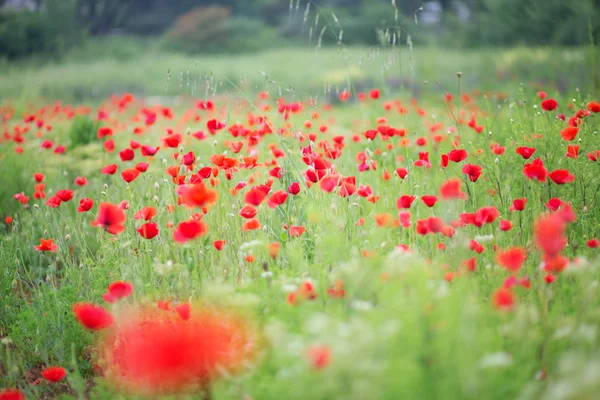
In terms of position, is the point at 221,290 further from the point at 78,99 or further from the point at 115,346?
the point at 78,99

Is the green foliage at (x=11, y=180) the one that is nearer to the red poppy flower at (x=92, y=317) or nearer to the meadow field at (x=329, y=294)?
the meadow field at (x=329, y=294)

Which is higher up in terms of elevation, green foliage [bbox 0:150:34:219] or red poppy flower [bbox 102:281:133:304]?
red poppy flower [bbox 102:281:133:304]

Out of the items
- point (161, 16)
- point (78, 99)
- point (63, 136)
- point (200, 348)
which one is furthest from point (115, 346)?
point (161, 16)

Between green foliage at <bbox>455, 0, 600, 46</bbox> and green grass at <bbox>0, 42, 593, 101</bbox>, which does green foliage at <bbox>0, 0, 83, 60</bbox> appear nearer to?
green grass at <bbox>0, 42, 593, 101</bbox>

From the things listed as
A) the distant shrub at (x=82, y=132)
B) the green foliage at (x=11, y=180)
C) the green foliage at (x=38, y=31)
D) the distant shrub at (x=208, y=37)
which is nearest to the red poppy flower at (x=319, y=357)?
the green foliage at (x=11, y=180)

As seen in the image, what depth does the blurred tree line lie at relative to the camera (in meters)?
14.2

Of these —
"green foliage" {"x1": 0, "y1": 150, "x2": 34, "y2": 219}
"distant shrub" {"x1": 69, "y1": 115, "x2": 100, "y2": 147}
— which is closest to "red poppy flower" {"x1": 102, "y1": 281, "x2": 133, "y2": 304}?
"green foliage" {"x1": 0, "y1": 150, "x2": 34, "y2": 219}

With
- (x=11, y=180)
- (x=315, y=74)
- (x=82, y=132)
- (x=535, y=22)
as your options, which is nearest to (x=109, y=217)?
(x=11, y=180)

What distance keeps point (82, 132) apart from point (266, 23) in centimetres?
2198

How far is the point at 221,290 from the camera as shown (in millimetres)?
1671

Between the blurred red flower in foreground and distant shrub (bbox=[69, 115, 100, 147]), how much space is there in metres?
3.26

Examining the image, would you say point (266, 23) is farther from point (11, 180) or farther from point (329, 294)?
point (329, 294)

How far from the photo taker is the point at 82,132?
5.00 meters

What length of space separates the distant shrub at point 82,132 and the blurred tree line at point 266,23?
808 centimetres
